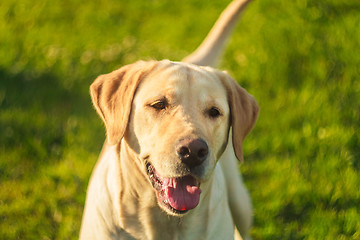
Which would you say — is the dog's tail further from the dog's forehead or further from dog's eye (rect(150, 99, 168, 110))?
dog's eye (rect(150, 99, 168, 110))

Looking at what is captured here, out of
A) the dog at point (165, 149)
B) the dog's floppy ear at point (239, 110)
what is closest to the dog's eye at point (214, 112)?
the dog at point (165, 149)

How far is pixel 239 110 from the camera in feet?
10.9

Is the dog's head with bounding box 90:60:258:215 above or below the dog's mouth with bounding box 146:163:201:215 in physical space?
above

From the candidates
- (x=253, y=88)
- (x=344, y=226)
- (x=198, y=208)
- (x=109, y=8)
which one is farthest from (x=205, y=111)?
(x=109, y=8)

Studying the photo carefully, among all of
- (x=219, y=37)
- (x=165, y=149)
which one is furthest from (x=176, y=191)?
(x=219, y=37)

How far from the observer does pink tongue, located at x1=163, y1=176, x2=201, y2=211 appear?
2.97m

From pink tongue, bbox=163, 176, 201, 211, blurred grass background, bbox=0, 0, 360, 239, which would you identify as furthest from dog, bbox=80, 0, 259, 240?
blurred grass background, bbox=0, 0, 360, 239

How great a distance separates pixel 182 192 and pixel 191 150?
0.38 meters

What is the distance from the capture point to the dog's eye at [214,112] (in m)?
3.10

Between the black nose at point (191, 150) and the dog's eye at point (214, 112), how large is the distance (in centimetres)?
37

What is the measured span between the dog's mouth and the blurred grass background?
5.68ft

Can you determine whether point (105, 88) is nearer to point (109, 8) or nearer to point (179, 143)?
point (179, 143)

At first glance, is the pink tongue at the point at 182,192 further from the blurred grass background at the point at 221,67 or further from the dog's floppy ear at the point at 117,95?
the blurred grass background at the point at 221,67

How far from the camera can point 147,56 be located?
730 cm
